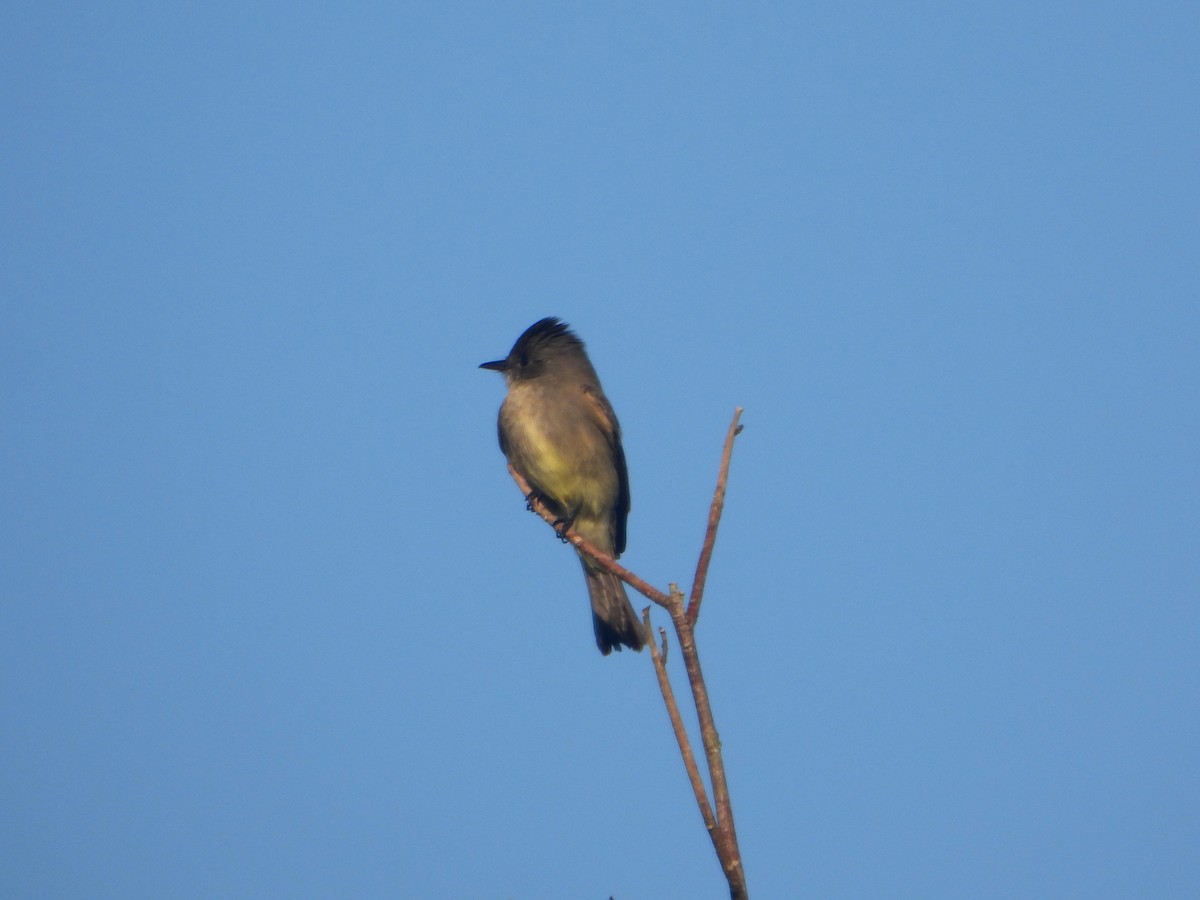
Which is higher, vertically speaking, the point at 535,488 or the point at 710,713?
the point at 535,488

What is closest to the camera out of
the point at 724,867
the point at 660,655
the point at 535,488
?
the point at 724,867

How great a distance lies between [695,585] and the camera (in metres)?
4.02

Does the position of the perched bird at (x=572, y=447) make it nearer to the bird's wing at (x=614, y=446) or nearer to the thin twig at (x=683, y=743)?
the bird's wing at (x=614, y=446)

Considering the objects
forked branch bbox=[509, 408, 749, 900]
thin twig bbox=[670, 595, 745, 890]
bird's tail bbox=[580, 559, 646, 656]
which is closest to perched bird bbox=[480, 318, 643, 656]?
bird's tail bbox=[580, 559, 646, 656]

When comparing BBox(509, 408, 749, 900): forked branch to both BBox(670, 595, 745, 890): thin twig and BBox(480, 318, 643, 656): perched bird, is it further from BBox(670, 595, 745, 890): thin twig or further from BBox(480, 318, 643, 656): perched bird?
BBox(480, 318, 643, 656): perched bird

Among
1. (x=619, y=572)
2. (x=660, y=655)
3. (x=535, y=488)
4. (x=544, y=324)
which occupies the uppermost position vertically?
(x=544, y=324)

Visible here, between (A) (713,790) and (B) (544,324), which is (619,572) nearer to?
(A) (713,790)

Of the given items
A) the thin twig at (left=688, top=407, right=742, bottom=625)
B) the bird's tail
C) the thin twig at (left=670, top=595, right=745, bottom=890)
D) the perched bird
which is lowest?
the thin twig at (left=670, top=595, right=745, bottom=890)

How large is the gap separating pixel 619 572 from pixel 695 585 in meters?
0.62

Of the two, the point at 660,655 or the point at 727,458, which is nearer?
the point at 660,655

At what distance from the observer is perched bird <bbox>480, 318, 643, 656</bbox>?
31.1 feet

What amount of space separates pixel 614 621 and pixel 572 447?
1.34m

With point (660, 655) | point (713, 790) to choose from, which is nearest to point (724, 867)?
point (713, 790)

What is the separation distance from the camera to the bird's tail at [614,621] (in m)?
9.42
